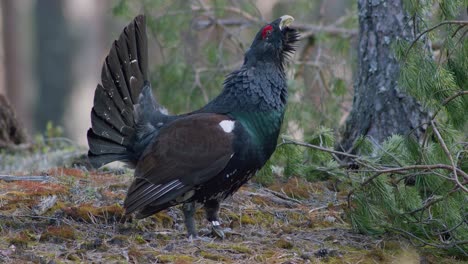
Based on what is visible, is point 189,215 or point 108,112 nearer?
point 189,215

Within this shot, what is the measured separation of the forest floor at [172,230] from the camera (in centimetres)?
473

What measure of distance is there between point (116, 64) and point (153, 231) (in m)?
1.33

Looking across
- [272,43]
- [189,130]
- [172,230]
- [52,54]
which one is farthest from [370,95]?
[52,54]

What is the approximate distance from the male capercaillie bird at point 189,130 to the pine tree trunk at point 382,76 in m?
1.10

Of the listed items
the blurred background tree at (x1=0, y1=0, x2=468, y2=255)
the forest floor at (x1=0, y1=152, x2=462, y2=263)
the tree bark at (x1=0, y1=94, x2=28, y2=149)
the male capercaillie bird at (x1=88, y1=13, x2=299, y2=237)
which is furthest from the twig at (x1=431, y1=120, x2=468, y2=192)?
the tree bark at (x1=0, y1=94, x2=28, y2=149)

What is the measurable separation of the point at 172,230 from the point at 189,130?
74 cm

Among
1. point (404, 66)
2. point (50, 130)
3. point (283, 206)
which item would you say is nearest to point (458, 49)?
point (404, 66)

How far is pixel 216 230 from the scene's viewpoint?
207 inches

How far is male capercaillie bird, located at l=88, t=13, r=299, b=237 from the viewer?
5.13 meters

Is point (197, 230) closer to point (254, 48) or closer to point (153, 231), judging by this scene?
point (153, 231)

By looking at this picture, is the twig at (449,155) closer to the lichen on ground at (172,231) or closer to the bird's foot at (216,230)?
the lichen on ground at (172,231)

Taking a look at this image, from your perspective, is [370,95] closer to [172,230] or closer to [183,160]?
[183,160]

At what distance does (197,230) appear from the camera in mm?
5453

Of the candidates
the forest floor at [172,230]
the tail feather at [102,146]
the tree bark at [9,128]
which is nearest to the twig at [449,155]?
the forest floor at [172,230]
